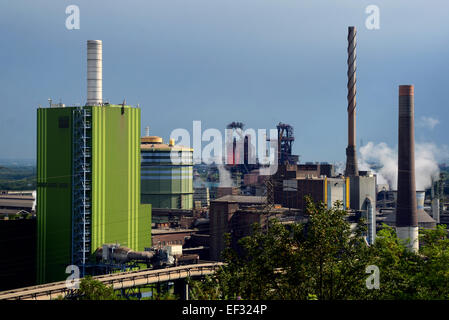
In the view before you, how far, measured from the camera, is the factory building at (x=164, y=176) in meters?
75.6

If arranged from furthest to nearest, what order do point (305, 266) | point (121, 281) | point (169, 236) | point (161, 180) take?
point (161, 180) < point (169, 236) < point (121, 281) < point (305, 266)

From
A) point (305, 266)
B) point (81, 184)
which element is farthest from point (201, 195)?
point (305, 266)

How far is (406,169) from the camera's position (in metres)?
59.5

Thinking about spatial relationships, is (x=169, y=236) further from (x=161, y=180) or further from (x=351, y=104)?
(x=351, y=104)

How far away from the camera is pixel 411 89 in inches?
2381

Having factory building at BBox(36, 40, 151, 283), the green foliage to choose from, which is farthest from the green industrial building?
the green foliage

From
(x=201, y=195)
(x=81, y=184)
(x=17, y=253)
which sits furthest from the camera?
(x=201, y=195)

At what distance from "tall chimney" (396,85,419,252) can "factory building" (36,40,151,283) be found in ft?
85.8

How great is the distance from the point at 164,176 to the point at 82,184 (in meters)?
34.5

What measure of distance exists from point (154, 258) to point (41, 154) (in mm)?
9873

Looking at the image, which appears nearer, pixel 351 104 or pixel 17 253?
pixel 17 253

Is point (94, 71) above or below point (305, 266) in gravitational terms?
above
